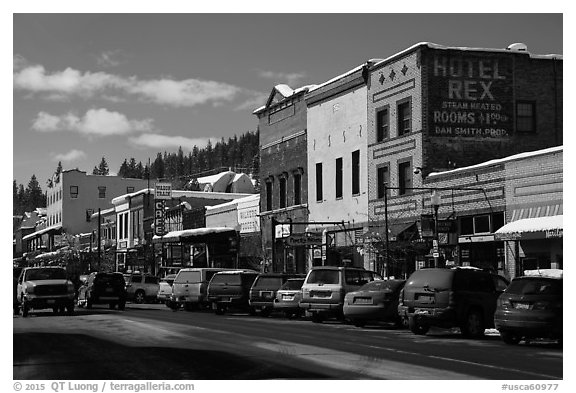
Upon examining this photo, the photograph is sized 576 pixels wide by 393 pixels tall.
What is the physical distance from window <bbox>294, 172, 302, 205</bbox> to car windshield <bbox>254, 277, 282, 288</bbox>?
19017 millimetres

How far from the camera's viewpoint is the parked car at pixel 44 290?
32.0 meters

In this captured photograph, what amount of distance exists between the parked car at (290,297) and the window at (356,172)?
1393cm

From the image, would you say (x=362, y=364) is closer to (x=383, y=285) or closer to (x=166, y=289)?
(x=383, y=285)

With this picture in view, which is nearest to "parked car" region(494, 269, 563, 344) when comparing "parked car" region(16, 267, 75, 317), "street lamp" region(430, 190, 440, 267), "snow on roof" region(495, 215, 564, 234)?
"snow on roof" region(495, 215, 564, 234)

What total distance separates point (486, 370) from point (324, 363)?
266cm

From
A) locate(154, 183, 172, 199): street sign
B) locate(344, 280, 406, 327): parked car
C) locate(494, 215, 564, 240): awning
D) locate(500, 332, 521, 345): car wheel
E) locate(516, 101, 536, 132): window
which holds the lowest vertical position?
locate(500, 332, 521, 345): car wheel

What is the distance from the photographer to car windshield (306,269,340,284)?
27.6 meters

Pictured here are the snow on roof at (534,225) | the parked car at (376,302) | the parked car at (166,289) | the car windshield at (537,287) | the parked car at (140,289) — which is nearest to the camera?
the car windshield at (537,287)

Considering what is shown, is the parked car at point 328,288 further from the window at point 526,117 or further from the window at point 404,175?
the window at point 526,117

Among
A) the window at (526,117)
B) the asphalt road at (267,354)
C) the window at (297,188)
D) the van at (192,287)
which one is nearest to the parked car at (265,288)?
the van at (192,287)

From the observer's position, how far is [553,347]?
19.1 metres

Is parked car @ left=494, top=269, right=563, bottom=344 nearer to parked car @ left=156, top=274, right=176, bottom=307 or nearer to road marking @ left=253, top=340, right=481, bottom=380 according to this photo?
road marking @ left=253, top=340, right=481, bottom=380

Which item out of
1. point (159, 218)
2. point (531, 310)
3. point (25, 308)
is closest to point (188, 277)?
point (25, 308)
